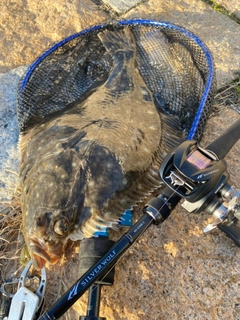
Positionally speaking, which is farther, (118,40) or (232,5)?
(232,5)

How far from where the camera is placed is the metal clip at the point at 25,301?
2160mm

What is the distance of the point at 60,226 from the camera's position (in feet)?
7.05

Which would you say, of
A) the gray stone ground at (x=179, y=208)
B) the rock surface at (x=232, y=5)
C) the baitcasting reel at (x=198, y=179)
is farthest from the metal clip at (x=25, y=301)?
the rock surface at (x=232, y=5)

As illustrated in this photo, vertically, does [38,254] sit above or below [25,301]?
above

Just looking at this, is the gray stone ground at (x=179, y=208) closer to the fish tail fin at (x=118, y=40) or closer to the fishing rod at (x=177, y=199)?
the fishing rod at (x=177, y=199)

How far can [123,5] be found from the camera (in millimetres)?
4039

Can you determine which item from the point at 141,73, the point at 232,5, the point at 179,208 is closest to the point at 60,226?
the point at 179,208

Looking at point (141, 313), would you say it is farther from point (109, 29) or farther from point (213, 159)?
point (109, 29)

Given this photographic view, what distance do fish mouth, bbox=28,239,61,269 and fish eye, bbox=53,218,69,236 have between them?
118 mm

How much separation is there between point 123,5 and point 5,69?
1.47 metres

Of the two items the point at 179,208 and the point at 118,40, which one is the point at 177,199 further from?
the point at 118,40

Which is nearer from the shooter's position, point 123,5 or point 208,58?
point 208,58

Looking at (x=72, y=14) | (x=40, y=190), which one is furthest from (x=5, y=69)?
(x=40, y=190)

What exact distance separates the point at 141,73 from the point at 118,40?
33 cm
